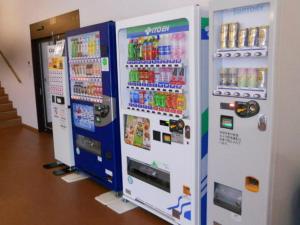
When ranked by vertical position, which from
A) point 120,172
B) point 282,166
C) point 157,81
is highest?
point 157,81

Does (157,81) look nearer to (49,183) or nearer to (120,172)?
(120,172)

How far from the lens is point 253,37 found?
1.79m

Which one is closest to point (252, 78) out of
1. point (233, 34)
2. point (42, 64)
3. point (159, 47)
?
point (233, 34)

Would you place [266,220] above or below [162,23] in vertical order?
below

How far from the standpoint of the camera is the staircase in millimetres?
7277

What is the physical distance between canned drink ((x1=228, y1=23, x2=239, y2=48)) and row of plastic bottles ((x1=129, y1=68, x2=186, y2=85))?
21.3 inches

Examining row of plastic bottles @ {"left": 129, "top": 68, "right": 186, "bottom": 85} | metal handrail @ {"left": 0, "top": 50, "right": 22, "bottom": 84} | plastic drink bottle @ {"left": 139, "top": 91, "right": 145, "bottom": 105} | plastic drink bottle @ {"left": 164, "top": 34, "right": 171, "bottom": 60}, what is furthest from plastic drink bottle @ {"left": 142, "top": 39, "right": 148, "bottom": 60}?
metal handrail @ {"left": 0, "top": 50, "right": 22, "bottom": 84}

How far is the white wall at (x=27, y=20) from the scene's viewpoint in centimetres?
373

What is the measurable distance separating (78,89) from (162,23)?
161 cm

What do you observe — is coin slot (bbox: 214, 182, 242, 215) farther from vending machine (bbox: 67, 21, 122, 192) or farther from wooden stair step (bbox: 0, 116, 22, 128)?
wooden stair step (bbox: 0, 116, 22, 128)

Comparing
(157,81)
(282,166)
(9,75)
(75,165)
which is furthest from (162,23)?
(9,75)

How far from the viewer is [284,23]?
5.66 ft

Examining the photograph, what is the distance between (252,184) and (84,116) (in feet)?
7.44

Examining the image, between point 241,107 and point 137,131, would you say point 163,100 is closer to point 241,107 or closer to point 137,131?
point 137,131
